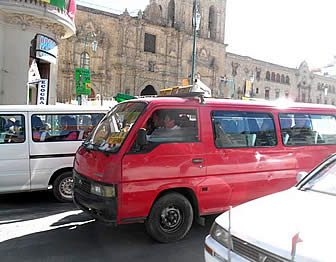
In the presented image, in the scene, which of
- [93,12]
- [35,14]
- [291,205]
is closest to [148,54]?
[93,12]

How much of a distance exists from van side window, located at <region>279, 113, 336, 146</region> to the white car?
2296mm

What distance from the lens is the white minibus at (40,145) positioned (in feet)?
20.6

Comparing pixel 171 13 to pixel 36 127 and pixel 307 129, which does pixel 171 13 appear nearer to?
pixel 36 127

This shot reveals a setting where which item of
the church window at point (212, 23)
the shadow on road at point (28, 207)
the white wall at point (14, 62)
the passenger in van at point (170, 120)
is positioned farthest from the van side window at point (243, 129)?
the church window at point (212, 23)

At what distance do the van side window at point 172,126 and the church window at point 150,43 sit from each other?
38769mm

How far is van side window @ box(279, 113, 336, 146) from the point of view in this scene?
18.9 feet

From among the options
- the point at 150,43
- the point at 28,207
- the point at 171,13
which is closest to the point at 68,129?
the point at 28,207

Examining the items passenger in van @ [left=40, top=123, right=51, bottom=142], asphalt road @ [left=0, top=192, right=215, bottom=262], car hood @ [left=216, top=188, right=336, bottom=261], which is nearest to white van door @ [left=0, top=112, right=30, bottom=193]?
passenger in van @ [left=40, top=123, right=51, bottom=142]

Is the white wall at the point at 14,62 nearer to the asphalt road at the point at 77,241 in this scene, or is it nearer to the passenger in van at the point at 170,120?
the asphalt road at the point at 77,241

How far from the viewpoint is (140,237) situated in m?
4.83

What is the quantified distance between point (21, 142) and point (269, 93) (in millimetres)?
57166

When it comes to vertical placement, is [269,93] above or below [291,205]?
above

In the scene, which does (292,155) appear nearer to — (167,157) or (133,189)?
(167,157)

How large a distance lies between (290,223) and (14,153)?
5.57m
